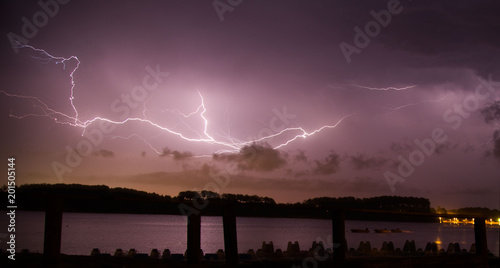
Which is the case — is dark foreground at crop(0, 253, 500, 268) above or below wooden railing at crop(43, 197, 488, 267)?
below

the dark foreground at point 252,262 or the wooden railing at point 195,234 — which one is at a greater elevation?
the wooden railing at point 195,234

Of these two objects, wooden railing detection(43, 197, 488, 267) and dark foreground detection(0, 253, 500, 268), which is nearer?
wooden railing detection(43, 197, 488, 267)

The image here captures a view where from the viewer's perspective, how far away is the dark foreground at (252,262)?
23.0 ft

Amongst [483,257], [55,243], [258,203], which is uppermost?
[258,203]

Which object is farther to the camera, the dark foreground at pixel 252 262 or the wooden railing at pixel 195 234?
the dark foreground at pixel 252 262

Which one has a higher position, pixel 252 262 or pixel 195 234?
pixel 195 234

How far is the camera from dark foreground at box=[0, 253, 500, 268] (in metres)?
7.00

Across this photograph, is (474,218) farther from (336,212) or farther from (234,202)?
(234,202)

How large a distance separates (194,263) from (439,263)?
19.3 ft

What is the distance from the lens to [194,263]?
6750 millimetres

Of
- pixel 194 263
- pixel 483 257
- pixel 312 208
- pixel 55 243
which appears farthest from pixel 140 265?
pixel 483 257

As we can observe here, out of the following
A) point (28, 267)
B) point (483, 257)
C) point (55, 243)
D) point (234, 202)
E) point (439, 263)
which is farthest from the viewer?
point (483, 257)

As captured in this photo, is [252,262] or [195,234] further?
[252,262]

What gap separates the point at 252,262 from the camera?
8.38 metres
